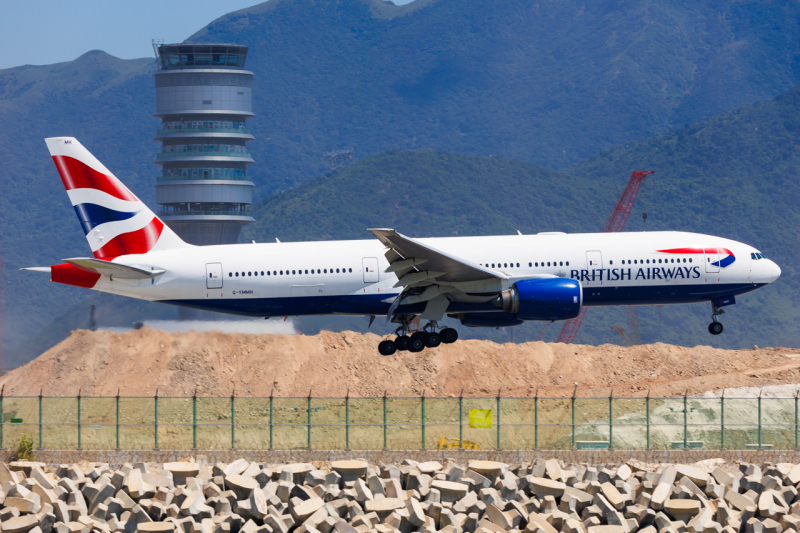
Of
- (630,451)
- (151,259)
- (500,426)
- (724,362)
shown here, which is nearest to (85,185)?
(151,259)

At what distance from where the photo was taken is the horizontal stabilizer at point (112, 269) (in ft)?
161

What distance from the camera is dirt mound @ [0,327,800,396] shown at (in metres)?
72.7

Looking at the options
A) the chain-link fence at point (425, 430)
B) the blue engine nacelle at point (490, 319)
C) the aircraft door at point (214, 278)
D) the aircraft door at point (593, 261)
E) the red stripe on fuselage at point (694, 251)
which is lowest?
the chain-link fence at point (425, 430)

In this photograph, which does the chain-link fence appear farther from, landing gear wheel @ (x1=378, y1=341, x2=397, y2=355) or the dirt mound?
the dirt mound

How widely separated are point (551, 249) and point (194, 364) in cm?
3826

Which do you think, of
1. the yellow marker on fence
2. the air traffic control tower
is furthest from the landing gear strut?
the air traffic control tower

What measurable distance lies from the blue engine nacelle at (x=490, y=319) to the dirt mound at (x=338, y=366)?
12.7 meters

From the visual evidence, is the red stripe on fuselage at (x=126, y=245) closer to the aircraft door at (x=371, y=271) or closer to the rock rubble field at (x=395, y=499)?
the aircraft door at (x=371, y=271)

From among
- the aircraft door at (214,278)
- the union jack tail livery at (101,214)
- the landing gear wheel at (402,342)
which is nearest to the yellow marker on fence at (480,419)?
the landing gear wheel at (402,342)

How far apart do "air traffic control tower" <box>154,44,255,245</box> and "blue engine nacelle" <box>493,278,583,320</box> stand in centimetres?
10419

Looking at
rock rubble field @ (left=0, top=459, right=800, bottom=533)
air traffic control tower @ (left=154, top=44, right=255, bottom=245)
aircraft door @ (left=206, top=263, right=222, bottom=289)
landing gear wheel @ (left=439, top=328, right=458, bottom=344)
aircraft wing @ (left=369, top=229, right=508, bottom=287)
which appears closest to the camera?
rock rubble field @ (left=0, top=459, right=800, bottom=533)

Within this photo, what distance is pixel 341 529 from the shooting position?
4044 cm

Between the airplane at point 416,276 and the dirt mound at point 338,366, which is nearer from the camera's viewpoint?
the airplane at point 416,276

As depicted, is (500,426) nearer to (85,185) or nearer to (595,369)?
(85,185)
